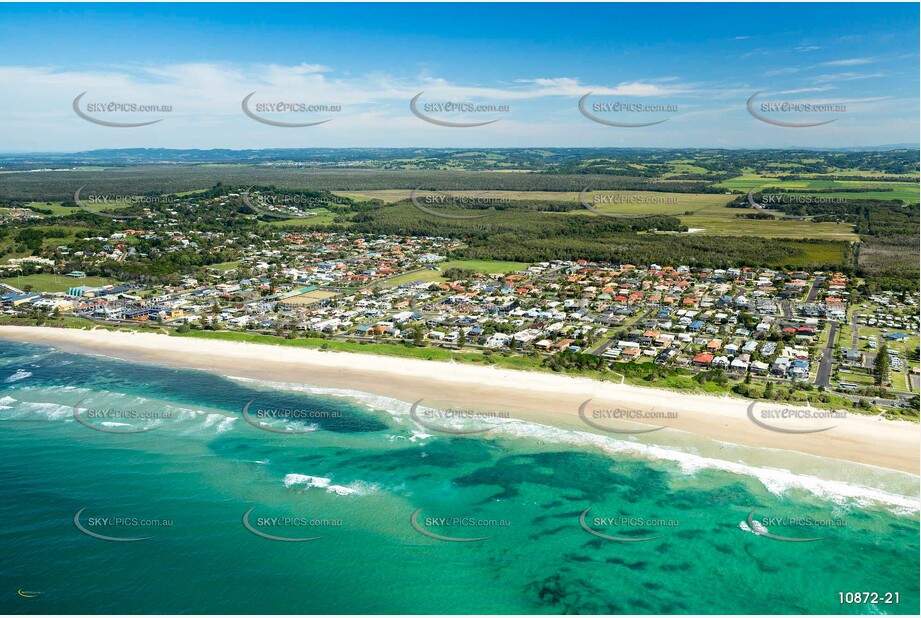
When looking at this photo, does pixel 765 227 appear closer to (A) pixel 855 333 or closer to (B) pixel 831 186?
(B) pixel 831 186

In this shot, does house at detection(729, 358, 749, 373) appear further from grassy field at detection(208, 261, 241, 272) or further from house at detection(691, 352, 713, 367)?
grassy field at detection(208, 261, 241, 272)

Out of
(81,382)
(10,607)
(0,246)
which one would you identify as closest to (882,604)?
(10,607)

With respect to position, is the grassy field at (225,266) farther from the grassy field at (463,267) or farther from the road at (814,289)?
the road at (814,289)

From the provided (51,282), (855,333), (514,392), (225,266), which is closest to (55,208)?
(51,282)

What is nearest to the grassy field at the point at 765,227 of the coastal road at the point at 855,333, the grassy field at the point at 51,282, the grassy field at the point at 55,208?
the coastal road at the point at 855,333

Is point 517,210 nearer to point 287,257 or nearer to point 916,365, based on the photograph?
point 287,257
